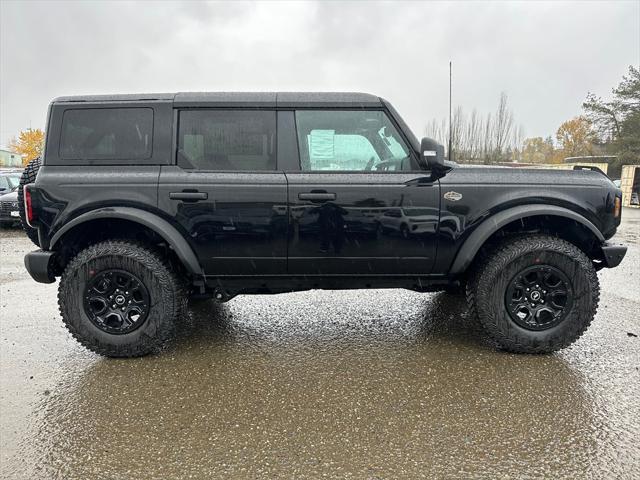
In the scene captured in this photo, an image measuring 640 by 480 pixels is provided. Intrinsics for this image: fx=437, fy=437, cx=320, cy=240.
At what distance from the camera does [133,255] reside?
10.3 feet

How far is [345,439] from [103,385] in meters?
1.64

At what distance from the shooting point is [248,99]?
10.7 feet

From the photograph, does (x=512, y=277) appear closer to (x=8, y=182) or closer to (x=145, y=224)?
(x=145, y=224)

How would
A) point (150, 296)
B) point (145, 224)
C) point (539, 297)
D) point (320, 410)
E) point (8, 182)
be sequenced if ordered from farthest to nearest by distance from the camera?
1. point (8, 182)
2. point (539, 297)
3. point (150, 296)
4. point (145, 224)
5. point (320, 410)

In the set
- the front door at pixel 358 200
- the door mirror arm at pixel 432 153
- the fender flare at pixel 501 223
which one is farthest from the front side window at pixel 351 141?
the fender flare at pixel 501 223

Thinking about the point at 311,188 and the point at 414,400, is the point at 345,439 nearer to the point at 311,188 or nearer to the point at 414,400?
the point at 414,400

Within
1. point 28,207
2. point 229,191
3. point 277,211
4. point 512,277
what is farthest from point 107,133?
point 512,277

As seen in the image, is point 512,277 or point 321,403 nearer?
point 321,403

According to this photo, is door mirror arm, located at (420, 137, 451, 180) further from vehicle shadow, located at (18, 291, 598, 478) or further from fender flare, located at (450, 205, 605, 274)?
vehicle shadow, located at (18, 291, 598, 478)

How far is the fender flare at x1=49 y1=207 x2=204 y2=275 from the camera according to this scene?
10.1 ft

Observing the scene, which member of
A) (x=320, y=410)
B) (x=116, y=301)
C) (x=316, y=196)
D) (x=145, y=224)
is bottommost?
(x=320, y=410)

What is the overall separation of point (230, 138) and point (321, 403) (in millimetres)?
1964

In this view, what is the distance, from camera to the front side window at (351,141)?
129 inches

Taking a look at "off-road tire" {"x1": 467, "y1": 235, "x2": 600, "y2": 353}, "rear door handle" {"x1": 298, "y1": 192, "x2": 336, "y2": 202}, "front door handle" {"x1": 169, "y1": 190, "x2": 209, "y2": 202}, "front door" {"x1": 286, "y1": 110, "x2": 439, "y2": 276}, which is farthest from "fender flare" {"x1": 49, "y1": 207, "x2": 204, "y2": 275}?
"off-road tire" {"x1": 467, "y1": 235, "x2": 600, "y2": 353}
